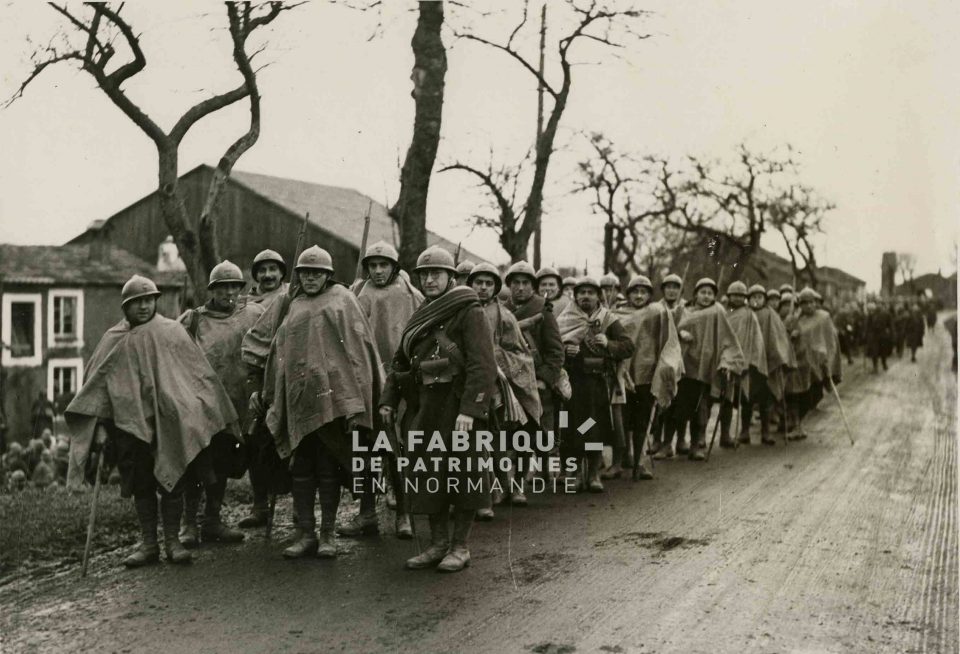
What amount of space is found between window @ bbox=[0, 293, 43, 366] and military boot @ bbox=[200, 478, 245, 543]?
22994 millimetres

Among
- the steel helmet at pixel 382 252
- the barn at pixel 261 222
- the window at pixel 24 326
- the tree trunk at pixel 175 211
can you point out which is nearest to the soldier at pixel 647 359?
the steel helmet at pixel 382 252

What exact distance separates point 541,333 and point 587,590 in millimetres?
3356

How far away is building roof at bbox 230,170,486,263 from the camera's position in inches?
1390

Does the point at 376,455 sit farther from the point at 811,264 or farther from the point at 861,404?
the point at 811,264

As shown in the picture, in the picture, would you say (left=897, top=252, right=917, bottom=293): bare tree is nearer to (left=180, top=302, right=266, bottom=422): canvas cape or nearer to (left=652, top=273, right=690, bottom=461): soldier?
(left=652, top=273, right=690, bottom=461): soldier

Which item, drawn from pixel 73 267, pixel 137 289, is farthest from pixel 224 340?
pixel 73 267

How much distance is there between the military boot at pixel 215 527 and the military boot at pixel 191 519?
0.33 ft

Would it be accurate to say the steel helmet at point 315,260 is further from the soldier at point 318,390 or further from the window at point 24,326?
the window at point 24,326

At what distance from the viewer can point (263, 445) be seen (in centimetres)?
730

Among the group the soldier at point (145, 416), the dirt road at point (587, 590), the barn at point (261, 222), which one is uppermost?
the barn at point (261, 222)

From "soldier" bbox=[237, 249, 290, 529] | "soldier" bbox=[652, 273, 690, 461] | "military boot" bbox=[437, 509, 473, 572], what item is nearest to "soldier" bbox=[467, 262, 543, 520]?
"military boot" bbox=[437, 509, 473, 572]

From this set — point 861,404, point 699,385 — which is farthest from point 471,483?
point 861,404

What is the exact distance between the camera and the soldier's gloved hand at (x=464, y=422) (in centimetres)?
620

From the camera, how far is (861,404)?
1838 cm
